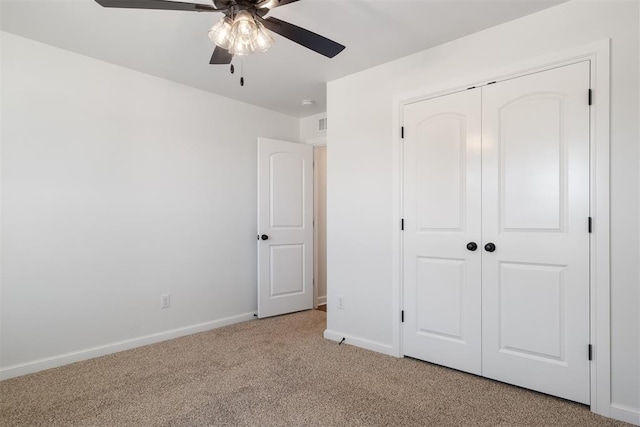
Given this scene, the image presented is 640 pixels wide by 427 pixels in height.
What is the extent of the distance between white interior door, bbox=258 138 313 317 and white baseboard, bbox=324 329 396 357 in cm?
94

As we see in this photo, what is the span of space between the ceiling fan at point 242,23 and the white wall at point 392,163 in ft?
4.10

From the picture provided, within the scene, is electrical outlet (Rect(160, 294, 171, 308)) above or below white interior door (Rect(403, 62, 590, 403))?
below

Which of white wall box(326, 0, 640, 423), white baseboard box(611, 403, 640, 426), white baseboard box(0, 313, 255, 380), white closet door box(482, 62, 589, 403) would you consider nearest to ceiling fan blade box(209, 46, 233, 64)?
white wall box(326, 0, 640, 423)

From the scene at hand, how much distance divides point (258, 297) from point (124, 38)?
2.65 m

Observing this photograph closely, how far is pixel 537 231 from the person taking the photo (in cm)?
222

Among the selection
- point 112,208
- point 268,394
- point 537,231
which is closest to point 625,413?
point 537,231

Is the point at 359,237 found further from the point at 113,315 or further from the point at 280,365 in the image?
the point at 113,315

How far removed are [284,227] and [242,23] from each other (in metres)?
2.72

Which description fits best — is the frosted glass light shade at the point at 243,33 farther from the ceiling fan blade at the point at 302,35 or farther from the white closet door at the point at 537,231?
the white closet door at the point at 537,231

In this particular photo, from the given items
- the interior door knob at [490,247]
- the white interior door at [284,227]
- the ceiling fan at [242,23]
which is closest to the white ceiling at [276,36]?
the ceiling fan at [242,23]

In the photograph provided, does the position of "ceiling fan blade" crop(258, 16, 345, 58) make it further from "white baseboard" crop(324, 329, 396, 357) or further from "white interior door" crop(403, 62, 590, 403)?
"white baseboard" crop(324, 329, 396, 357)

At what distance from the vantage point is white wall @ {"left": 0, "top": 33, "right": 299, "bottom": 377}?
2512 millimetres

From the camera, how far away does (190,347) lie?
10.0 ft

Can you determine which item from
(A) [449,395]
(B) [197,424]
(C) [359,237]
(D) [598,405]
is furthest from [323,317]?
(D) [598,405]
